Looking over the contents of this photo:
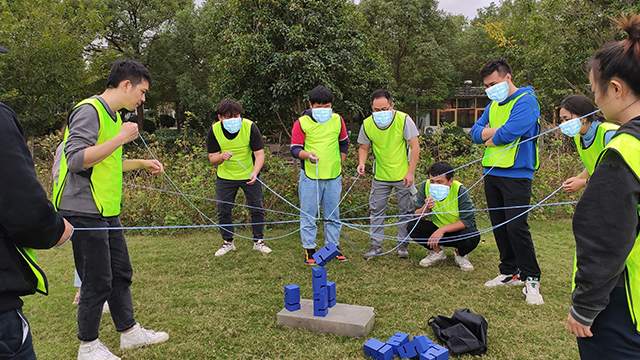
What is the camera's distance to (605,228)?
136cm

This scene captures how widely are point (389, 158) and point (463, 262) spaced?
145cm

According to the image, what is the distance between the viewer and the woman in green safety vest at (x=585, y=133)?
3.11 meters

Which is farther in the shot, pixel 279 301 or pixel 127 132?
pixel 279 301

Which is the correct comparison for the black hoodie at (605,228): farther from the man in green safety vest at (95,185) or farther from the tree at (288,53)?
the tree at (288,53)

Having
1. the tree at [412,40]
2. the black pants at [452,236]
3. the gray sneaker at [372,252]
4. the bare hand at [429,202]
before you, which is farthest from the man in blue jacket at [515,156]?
the tree at [412,40]

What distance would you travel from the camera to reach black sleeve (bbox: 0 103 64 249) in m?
1.39

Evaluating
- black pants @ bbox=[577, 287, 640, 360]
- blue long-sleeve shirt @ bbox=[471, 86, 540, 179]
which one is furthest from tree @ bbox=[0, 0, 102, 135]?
black pants @ bbox=[577, 287, 640, 360]

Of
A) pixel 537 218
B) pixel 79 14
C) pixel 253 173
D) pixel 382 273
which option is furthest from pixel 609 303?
pixel 79 14

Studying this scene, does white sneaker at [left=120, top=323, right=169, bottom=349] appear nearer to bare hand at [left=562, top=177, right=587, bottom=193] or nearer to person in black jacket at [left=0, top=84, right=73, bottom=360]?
person in black jacket at [left=0, top=84, right=73, bottom=360]

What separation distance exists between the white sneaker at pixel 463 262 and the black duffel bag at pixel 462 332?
144cm

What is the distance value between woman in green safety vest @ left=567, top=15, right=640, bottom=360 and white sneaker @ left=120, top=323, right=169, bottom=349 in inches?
106

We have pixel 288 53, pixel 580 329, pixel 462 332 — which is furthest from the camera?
pixel 288 53

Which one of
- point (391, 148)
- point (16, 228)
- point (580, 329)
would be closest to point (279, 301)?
point (391, 148)

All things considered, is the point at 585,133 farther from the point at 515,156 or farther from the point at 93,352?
the point at 93,352
